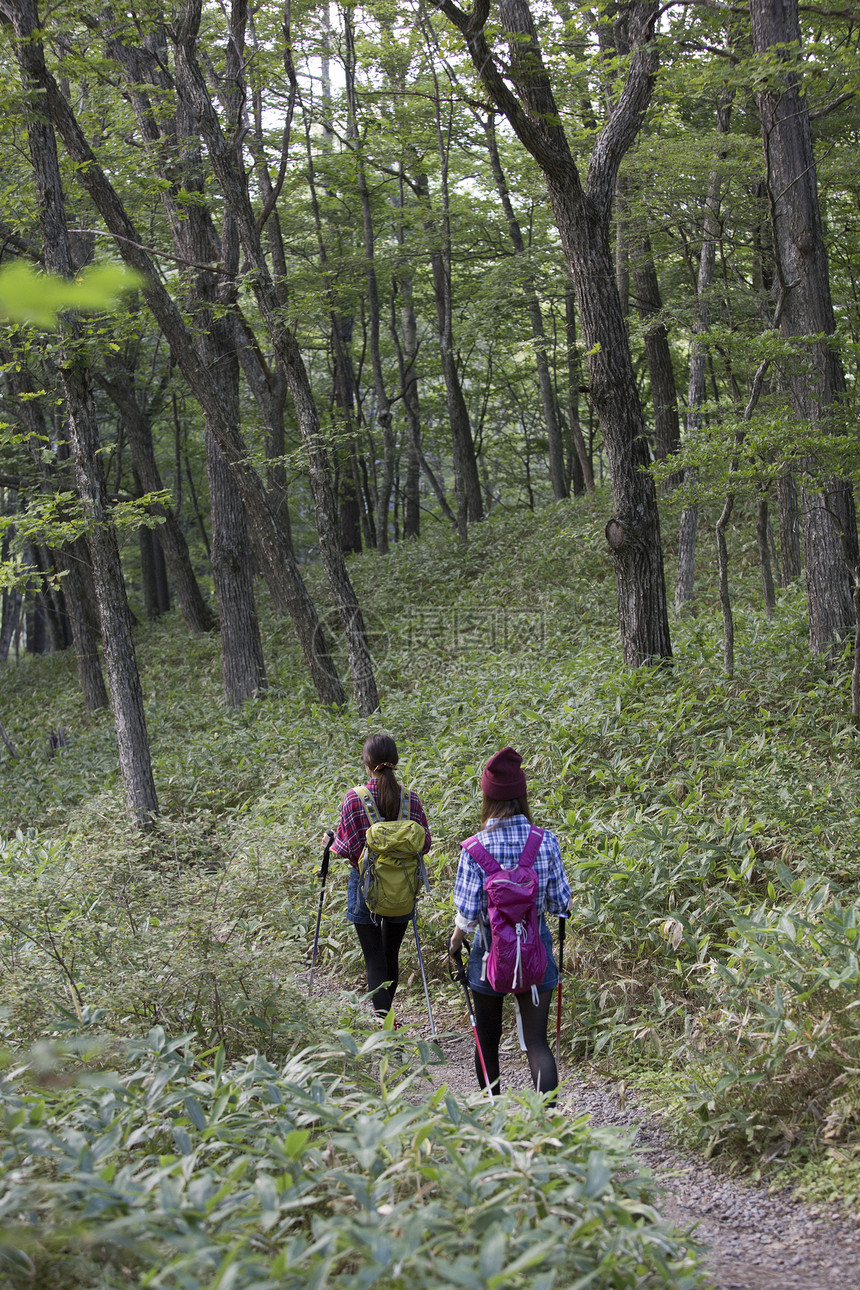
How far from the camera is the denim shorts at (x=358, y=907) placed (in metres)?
4.96

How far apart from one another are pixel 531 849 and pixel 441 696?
6.44 metres

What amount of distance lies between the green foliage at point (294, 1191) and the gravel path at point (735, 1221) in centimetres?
35

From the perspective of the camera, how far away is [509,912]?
3.72 metres

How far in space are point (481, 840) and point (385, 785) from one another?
1.20m

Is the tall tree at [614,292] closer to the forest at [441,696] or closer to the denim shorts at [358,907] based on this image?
the forest at [441,696]

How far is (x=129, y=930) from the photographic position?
204 inches

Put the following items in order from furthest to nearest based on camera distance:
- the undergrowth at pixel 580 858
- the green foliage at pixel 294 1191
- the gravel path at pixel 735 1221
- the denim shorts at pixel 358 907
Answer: the denim shorts at pixel 358 907, the undergrowth at pixel 580 858, the gravel path at pixel 735 1221, the green foliage at pixel 294 1191

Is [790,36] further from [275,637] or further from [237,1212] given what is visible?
[275,637]

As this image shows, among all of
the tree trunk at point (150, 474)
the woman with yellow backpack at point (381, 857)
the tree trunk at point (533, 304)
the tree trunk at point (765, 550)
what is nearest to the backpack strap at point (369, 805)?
the woman with yellow backpack at point (381, 857)

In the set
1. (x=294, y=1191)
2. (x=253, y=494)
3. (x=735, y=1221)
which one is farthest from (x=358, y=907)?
(x=253, y=494)

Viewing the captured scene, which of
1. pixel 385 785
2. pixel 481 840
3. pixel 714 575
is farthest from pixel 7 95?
pixel 714 575

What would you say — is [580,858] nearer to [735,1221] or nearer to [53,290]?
[735,1221]

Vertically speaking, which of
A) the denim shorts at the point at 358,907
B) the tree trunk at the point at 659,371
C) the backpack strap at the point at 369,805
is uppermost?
the tree trunk at the point at 659,371

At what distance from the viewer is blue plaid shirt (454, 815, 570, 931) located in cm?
383
